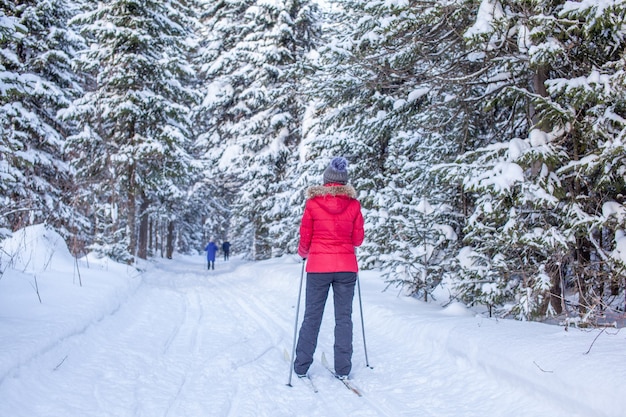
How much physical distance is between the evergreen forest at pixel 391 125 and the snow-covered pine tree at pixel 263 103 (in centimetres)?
10

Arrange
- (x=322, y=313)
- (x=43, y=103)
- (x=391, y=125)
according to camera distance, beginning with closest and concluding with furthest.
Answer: (x=322, y=313)
(x=391, y=125)
(x=43, y=103)

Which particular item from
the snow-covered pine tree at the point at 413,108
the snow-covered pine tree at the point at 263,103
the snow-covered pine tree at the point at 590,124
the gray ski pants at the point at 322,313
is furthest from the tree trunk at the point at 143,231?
the snow-covered pine tree at the point at 590,124

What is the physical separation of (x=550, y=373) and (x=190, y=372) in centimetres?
323

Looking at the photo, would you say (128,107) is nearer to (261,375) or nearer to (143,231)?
(143,231)

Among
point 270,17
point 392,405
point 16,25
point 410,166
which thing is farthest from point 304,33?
point 392,405

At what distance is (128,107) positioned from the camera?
45.3 ft

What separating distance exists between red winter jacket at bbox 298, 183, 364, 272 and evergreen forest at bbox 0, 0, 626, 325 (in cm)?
187

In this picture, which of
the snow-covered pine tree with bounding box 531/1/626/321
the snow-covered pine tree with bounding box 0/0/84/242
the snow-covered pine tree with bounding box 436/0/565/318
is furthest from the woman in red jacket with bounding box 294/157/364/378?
the snow-covered pine tree with bounding box 0/0/84/242

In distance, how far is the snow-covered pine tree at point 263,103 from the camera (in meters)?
17.4

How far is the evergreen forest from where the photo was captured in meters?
4.93

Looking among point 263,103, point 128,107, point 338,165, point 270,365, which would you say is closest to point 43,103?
point 128,107

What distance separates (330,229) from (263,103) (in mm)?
14682

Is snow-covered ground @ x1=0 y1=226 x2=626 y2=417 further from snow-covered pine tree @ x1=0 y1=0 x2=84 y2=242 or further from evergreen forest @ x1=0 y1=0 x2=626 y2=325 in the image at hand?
snow-covered pine tree @ x1=0 y1=0 x2=84 y2=242

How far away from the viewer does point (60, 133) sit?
15445mm
